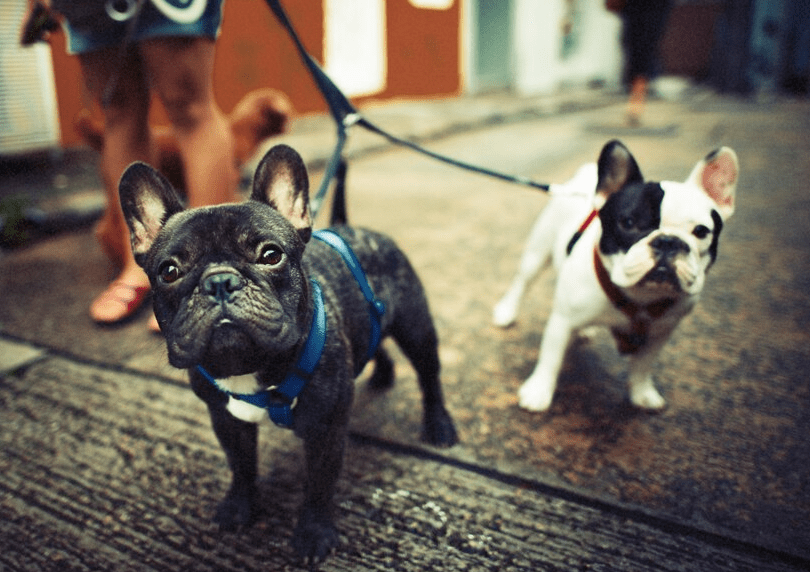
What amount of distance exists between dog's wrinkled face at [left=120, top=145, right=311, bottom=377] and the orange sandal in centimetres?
127

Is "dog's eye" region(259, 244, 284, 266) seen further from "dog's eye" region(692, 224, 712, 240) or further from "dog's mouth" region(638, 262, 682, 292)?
"dog's eye" region(692, 224, 712, 240)

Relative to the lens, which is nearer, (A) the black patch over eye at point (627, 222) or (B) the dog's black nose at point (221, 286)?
(B) the dog's black nose at point (221, 286)

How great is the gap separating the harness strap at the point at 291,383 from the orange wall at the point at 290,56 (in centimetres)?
354

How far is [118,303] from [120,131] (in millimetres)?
740

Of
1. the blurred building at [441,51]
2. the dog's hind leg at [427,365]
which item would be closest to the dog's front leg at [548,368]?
the dog's hind leg at [427,365]

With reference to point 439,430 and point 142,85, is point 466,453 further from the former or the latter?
point 142,85

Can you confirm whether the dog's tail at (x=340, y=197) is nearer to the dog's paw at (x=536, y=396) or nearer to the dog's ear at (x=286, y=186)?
the dog's ear at (x=286, y=186)

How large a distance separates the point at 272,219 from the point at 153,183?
27cm

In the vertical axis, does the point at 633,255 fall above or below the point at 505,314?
above

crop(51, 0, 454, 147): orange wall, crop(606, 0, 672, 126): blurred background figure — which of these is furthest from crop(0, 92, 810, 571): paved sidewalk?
crop(606, 0, 672, 126): blurred background figure

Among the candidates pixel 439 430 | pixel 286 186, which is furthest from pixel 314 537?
pixel 286 186

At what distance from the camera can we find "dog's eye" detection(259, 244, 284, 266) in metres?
1.16

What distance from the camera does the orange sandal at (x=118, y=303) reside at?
2367 mm

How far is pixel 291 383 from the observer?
4.01 feet
